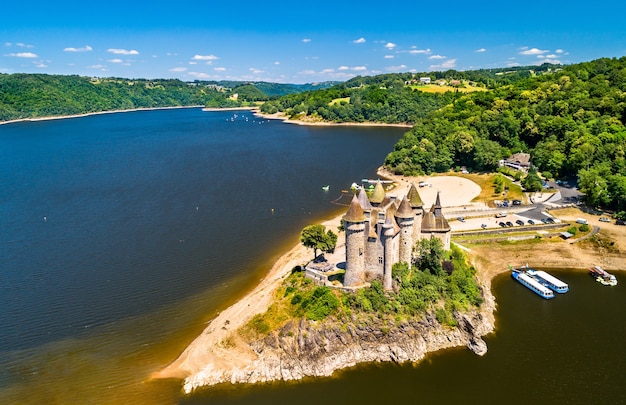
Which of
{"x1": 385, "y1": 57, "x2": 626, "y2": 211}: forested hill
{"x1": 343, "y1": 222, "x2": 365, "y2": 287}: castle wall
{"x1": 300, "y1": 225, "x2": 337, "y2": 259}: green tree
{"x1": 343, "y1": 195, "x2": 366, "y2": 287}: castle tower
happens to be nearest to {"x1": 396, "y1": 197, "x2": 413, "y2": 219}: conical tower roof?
{"x1": 343, "y1": 195, "x2": 366, "y2": 287}: castle tower

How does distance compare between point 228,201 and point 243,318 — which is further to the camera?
point 228,201

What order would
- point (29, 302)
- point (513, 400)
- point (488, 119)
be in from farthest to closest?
1. point (488, 119)
2. point (29, 302)
3. point (513, 400)

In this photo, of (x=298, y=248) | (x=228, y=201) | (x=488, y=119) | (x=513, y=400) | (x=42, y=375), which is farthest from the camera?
(x=488, y=119)

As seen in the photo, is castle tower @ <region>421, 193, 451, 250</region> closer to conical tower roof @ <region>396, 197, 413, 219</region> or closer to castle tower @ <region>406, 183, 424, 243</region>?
castle tower @ <region>406, 183, 424, 243</region>

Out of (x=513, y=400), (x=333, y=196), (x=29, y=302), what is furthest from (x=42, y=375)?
(x=333, y=196)

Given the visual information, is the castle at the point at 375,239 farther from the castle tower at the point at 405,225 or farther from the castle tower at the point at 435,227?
the castle tower at the point at 435,227

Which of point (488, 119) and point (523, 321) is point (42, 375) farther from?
point (488, 119)

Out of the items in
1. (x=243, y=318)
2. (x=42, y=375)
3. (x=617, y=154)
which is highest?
(x=617, y=154)
